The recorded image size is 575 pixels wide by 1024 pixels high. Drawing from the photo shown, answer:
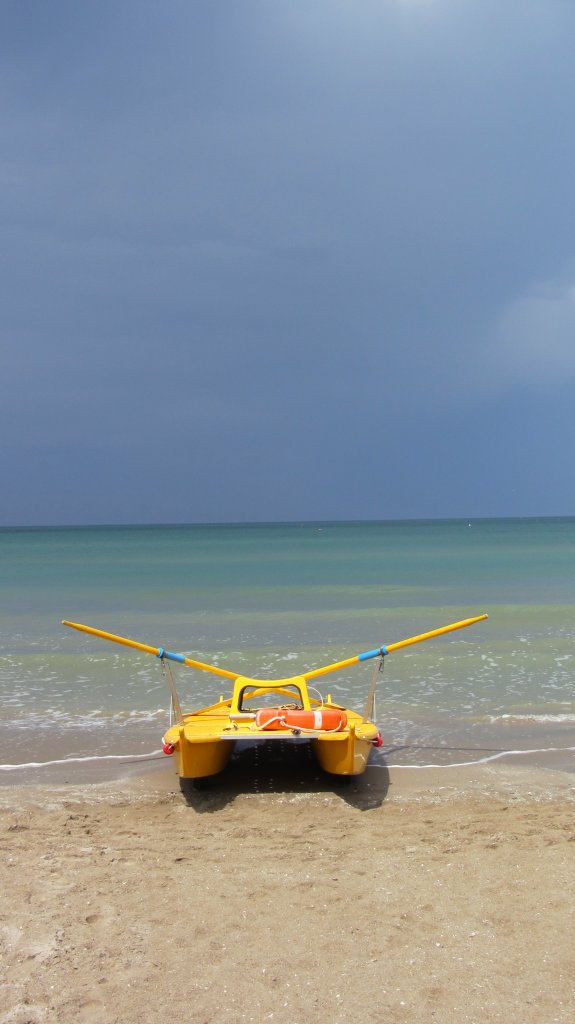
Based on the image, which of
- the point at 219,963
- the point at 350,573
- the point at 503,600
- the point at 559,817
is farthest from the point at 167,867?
the point at 350,573

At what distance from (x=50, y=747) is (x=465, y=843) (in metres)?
6.09

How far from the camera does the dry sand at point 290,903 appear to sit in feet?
14.3

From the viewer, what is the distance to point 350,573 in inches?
1563

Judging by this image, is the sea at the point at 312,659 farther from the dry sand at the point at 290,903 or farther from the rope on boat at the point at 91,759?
the dry sand at the point at 290,903

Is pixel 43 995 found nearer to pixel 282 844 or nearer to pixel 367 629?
pixel 282 844

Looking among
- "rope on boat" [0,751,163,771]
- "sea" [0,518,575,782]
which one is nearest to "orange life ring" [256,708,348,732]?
"sea" [0,518,575,782]

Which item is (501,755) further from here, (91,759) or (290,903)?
(91,759)

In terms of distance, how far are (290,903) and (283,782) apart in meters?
3.21

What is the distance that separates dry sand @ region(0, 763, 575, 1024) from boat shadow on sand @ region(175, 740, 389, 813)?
0.04 meters

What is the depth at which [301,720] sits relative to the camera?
807 cm

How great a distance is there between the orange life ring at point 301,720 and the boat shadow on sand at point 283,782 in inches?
32.1

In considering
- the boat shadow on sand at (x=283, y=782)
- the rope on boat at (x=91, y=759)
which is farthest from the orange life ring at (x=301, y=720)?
the rope on boat at (x=91, y=759)

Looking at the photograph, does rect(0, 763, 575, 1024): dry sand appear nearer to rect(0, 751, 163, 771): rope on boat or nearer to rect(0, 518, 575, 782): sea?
rect(0, 751, 163, 771): rope on boat

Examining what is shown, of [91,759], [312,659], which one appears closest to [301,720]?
[91,759]
